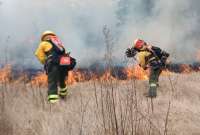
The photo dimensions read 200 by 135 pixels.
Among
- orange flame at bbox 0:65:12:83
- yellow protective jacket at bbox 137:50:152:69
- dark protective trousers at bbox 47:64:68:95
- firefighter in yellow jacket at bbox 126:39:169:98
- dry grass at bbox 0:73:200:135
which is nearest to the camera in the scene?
dry grass at bbox 0:73:200:135

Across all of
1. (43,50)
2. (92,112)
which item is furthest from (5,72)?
(92,112)

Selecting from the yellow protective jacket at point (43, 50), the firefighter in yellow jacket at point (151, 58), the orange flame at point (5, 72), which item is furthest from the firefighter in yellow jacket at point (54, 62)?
the firefighter in yellow jacket at point (151, 58)

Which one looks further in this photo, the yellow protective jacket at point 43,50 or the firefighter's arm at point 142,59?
the firefighter's arm at point 142,59

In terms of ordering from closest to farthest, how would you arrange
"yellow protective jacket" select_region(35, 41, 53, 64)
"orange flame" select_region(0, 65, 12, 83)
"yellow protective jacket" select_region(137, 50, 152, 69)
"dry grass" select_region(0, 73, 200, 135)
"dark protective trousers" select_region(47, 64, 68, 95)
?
"dry grass" select_region(0, 73, 200, 135)
"dark protective trousers" select_region(47, 64, 68, 95)
"orange flame" select_region(0, 65, 12, 83)
"yellow protective jacket" select_region(35, 41, 53, 64)
"yellow protective jacket" select_region(137, 50, 152, 69)

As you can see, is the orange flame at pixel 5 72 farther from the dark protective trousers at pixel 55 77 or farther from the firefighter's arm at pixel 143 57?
the firefighter's arm at pixel 143 57

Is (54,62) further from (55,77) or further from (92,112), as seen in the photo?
(92,112)

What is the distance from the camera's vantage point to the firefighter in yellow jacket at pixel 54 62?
13047 mm

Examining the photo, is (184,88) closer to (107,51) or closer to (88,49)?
(107,51)

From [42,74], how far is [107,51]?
31.7 ft

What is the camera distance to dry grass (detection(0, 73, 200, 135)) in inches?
405

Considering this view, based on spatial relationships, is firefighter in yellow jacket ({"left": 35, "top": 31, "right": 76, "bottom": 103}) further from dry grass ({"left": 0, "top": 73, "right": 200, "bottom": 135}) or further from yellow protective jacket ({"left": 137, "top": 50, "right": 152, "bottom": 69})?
yellow protective jacket ({"left": 137, "top": 50, "right": 152, "bottom": 69})

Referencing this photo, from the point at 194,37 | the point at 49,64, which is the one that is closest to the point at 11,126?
the point at 49,64

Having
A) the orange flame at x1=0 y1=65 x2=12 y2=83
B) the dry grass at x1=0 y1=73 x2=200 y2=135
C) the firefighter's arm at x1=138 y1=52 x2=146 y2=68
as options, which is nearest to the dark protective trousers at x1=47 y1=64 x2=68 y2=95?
the dry grass at x1=0 y1=73 x2=200 y2=135

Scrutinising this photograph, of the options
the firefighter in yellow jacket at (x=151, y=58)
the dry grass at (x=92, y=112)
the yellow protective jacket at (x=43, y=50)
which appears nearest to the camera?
the dry grass at (x=92, y=112)
